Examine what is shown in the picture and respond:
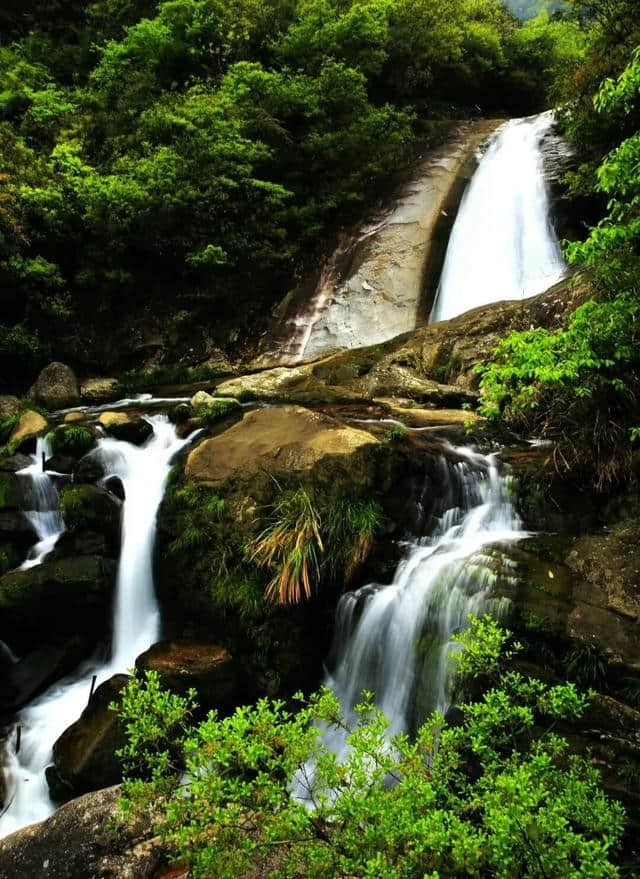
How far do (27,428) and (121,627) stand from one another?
394 centimetres

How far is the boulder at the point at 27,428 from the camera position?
8.05 meters

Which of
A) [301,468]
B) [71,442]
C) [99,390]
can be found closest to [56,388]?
[99,390]

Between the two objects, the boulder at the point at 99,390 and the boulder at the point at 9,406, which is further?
the boulder at the point at 99,390

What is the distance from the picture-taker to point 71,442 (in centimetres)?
769

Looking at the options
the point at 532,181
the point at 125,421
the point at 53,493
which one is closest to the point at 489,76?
the point at 532,181

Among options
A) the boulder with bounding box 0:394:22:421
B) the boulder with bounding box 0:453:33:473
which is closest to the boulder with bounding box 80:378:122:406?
the boulder with bounding box 0:394:22:421

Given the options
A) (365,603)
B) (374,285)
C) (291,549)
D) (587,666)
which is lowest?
(365,603)

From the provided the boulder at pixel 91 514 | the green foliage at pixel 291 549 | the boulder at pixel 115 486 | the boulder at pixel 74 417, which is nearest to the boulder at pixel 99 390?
the boulder at pixel 74 417

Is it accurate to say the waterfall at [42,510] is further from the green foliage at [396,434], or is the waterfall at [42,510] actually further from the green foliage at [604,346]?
the green foliage at [604,346]

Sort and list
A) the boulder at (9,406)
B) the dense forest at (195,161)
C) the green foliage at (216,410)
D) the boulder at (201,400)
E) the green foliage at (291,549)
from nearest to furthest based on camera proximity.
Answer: the green foliage at (291,549), the green foliage at (216,410), the boulder at (201,400), the boulder at (9,406), the dense forest at (195,161)

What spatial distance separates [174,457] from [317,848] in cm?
598

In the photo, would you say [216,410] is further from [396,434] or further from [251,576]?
[251,576]

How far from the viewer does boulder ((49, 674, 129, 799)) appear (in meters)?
4.52

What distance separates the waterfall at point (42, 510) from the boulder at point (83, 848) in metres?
3.47
